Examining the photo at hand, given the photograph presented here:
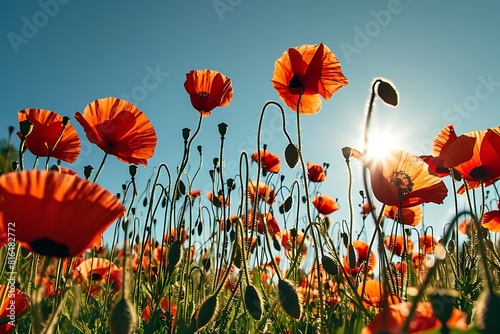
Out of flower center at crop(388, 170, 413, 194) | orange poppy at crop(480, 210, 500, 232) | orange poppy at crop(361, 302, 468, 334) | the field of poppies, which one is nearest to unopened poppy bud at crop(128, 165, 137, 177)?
the field of poppies

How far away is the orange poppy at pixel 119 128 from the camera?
2.21 meters

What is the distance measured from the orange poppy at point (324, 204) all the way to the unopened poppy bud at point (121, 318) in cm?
379

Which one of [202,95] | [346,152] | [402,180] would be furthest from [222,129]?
[402,180]

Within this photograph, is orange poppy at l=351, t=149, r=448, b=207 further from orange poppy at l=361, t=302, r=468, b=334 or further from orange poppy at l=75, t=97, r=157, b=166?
orange poppy at l=75, t=97, r=157, b=166

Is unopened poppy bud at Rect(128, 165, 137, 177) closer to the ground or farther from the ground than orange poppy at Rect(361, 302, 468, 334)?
farther from the ground

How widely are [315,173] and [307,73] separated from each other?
2.40 meters

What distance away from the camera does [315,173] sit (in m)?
4.75

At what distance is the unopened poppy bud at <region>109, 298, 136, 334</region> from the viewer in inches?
40.6

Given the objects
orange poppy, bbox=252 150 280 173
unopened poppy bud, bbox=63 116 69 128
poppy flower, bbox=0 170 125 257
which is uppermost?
orange poppy, bbox=252 150 280 173

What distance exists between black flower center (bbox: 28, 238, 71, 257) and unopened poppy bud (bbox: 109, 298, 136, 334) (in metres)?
0.18

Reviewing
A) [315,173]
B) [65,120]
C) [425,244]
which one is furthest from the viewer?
[315,173]

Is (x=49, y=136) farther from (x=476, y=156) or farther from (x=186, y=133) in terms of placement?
(x=476, y=156)

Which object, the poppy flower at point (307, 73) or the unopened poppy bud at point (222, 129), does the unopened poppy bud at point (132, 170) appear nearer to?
the unopened poppy bud at point (222, 129)

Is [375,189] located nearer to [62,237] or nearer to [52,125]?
[62,237]
